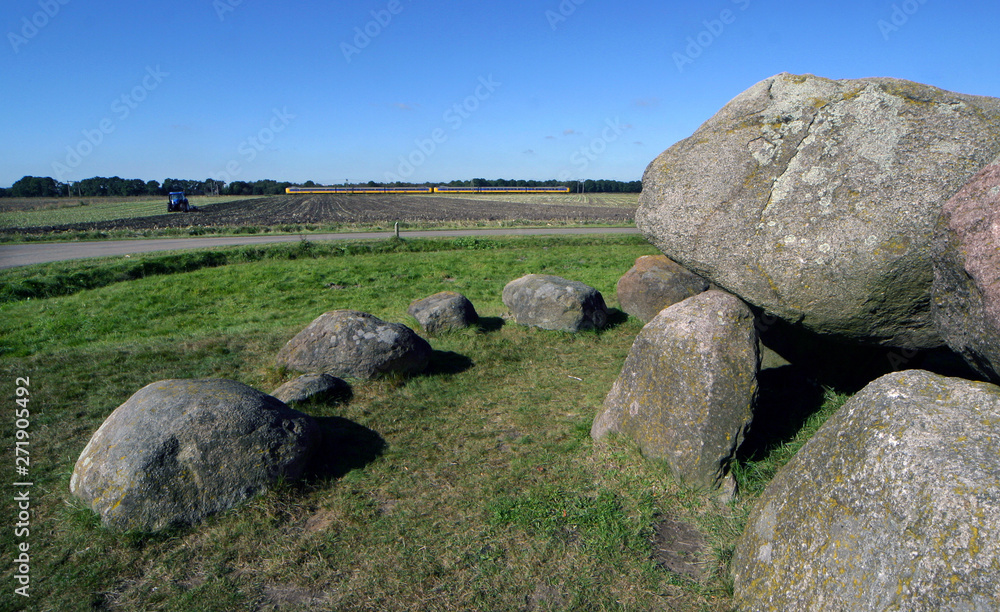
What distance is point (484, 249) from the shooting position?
2675cm

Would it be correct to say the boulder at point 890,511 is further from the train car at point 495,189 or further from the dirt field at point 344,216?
the train car at point 495,189

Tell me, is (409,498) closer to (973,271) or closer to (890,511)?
(890,511)

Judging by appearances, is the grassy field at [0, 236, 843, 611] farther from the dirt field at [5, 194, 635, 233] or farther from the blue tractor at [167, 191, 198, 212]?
the blue tractor at [167, 191, 198, 212]

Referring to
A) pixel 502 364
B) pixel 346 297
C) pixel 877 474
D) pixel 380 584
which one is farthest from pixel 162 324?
pixel 877 474

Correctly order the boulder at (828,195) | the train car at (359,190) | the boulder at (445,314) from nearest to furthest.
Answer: the boulder at (828,195)
the boulder at (445,314)
the train car at (359,190)

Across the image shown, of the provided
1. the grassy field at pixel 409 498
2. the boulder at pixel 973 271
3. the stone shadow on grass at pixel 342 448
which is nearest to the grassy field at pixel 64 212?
the grassy field at pixel 409 498

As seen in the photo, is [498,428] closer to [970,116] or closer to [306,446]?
[306,446]

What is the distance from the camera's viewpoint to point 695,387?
19.3 ft

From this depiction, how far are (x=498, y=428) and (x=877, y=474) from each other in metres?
4.90

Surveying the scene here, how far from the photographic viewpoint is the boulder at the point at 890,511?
3.16 m

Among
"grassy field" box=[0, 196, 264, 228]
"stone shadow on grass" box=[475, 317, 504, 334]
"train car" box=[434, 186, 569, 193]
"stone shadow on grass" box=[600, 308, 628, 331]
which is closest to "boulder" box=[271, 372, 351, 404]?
"stone shadow on grass" box=[475, 317, 504, 334]

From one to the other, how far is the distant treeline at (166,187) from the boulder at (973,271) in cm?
6518

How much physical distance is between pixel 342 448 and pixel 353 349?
7.39 feet

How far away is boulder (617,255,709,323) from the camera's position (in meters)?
13.0
